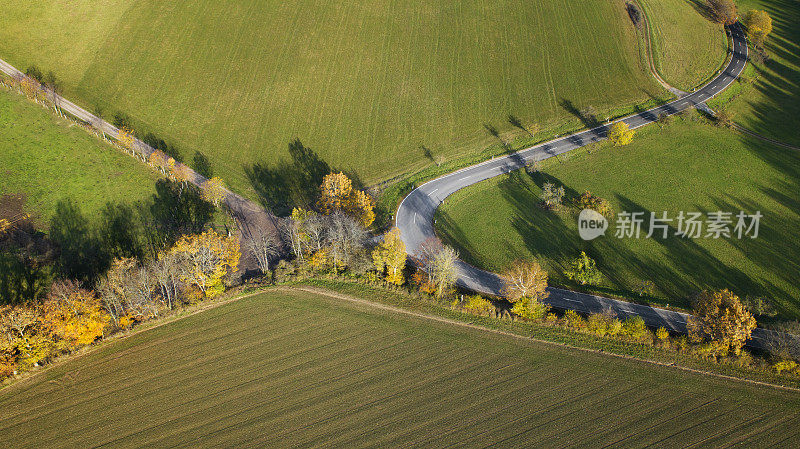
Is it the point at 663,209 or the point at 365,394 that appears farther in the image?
the point at 663,209

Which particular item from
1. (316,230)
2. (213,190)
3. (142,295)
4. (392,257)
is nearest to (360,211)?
(316,230)

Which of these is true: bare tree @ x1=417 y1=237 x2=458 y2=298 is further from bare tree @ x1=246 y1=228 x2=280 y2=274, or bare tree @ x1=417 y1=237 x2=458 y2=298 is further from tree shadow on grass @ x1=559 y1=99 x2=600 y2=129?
tree shadow on grass @ x1=559 y1=99 x2=600 y2=129

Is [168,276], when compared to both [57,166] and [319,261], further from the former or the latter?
[57,166]

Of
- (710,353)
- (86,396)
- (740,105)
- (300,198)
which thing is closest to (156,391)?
(86,396)

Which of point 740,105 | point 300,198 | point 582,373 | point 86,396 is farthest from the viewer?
point 740,105

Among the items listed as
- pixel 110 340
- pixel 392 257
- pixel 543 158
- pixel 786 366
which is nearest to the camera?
pixel 786 366

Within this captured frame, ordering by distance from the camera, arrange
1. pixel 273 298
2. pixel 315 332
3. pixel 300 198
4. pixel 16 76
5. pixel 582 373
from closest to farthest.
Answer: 1. pixel 582 373
2. pixel 315 332
3. pixel 273 298
4. pixel 300 198
5. pixel 16 76

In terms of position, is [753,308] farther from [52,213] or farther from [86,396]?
[52,213]
